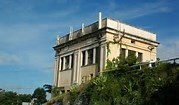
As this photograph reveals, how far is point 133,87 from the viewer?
19.1m

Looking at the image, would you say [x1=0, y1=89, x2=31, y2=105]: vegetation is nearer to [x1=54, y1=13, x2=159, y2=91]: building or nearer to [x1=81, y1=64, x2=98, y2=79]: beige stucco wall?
[x1=54, y1=13, x2=159, y2=91]: building

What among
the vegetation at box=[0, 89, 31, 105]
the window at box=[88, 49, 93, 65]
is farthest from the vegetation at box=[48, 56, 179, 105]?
the vegetation at box=[0, 89, 31, 105]

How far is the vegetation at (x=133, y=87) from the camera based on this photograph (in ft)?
55.1

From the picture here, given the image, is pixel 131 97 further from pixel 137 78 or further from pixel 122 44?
pixel 122 44

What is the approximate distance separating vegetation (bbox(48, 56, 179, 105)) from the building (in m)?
6.64

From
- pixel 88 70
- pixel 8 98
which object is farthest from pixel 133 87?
pixel 8 98

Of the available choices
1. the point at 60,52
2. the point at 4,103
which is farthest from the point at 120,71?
the point at 4,103

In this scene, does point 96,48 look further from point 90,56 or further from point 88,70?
point 88,70

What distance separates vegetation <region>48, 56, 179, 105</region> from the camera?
1681 cm

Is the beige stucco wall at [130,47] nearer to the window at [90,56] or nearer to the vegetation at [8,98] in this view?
the window at [90,56]

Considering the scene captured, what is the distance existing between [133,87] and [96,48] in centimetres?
1185

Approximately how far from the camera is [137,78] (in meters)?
19.2

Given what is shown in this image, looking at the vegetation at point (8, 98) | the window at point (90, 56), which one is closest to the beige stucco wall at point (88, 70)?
the window at point (90, 56)

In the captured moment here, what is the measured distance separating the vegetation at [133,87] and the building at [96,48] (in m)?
6.64
